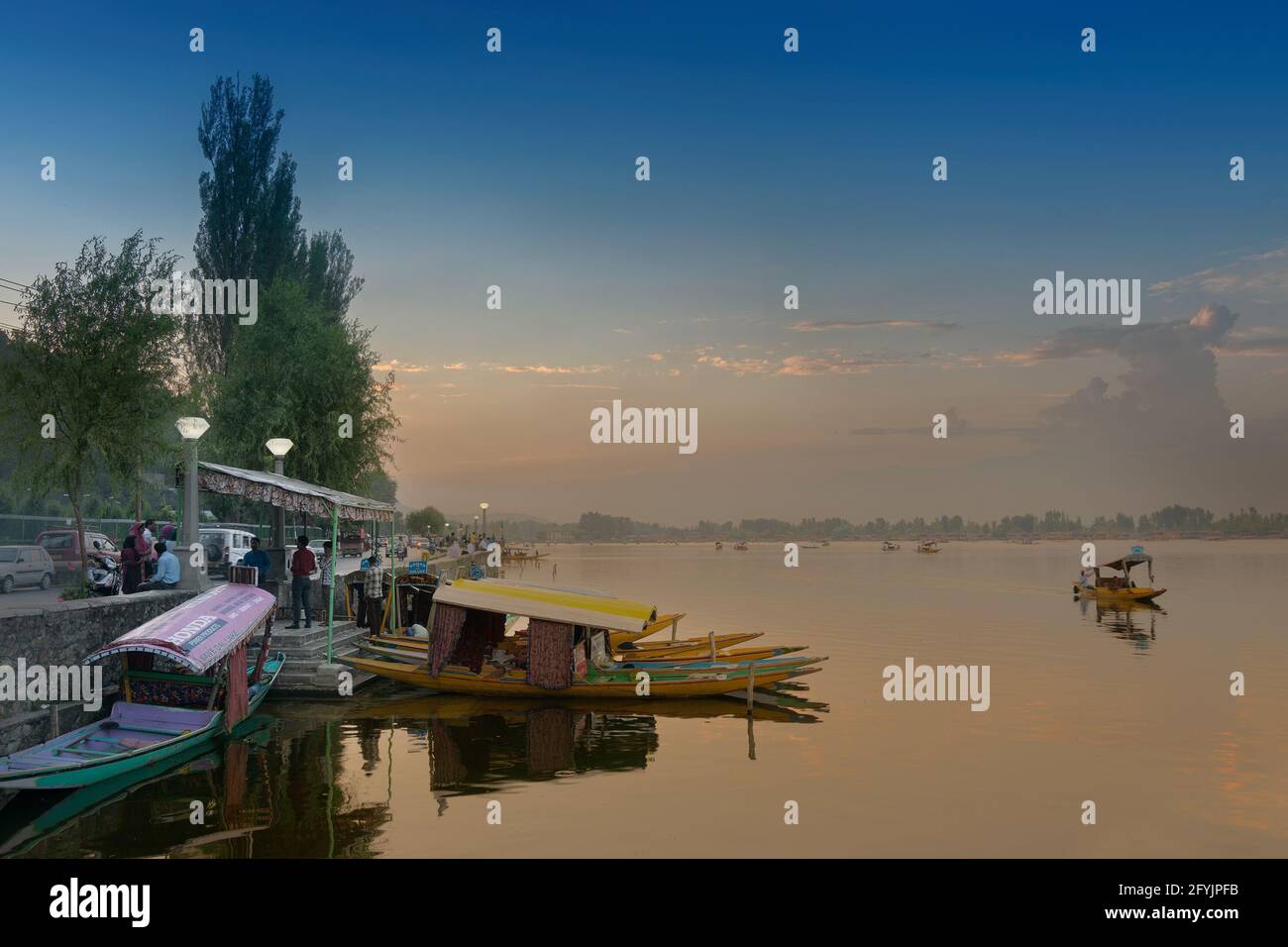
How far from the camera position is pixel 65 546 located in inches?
1254

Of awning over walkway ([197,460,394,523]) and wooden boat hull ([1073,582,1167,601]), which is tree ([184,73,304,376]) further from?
wooden boat hull ([1073,582,1167,601])

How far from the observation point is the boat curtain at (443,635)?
20.3 metres

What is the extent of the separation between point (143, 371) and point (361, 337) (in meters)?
21.9

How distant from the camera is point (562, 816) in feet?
43.0

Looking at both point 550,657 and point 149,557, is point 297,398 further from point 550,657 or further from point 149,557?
point 550,657

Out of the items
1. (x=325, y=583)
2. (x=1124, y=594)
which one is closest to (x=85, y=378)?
(x=325, y=583)

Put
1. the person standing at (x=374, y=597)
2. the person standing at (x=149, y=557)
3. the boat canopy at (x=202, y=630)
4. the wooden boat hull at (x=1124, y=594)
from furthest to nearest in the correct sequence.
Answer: the wooden boat hull at (x=1124, y=594)
the person standing at (x=374, y=597)
the person standing at (x=149, y=557)
the boat canopy at (x=202, y=630)

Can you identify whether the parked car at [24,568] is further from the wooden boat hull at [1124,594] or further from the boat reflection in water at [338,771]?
the wooden boat hull at [1124,594]

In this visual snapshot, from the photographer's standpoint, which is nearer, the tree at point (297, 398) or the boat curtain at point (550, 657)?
the boat curtain at point (550, 657)

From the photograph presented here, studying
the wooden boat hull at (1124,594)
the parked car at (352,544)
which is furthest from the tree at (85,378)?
the wooden boat hull at (1124,594)

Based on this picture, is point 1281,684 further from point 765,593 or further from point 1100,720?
point 765,593

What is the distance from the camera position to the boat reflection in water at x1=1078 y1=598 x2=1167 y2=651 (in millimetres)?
39916

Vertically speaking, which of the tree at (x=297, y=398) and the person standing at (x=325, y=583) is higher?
the tree at (x=297, y=398)

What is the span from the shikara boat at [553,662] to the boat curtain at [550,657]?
0.07ft
